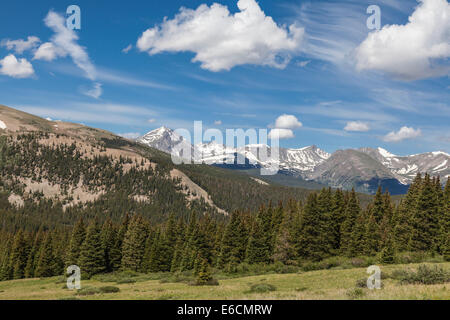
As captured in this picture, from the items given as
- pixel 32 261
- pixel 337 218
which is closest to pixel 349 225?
pixel 337 218

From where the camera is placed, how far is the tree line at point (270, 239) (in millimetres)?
52656

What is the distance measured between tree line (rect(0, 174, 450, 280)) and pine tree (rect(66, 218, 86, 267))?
0.76ft

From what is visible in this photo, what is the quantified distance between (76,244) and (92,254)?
8040 millimetres

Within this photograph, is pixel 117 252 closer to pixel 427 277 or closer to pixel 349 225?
pixel 349 225

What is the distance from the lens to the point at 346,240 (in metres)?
59.6

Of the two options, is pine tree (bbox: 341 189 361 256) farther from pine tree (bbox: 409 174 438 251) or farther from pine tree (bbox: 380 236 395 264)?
pine tree (bbox: 380 236 395 264)

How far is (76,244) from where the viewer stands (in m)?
80.4

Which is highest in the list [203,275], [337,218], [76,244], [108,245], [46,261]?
[337,218]

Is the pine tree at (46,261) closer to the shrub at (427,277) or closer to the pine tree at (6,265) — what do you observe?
the pine tree at (6,265)

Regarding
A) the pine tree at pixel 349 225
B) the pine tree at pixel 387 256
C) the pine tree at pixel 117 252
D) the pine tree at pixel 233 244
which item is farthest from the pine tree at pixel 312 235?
the pine tree at pixel 117 252
